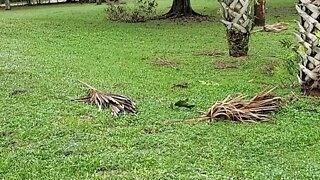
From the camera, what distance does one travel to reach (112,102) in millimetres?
4648

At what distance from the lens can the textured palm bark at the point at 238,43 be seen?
7.60 m

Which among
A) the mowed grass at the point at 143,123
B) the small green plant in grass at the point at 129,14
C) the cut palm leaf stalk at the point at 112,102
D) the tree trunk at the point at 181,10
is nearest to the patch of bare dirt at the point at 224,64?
the mowed grass at the point at 143,123

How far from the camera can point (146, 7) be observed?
619 inches

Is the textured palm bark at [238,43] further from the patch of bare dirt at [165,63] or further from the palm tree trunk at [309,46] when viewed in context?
the palm tree trunk at [309,46]

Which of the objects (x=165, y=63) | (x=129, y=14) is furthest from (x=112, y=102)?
(x=129, y=14)

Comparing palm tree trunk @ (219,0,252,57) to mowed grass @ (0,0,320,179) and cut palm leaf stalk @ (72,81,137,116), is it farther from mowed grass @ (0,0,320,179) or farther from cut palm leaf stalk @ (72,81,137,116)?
cut palm leaf stalk @ (72,81,137,116)

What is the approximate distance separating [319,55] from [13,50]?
17.1 ft

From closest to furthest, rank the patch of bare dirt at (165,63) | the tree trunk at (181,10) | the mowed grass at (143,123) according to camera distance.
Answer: the mowed grass at (143,123) → the patch of bare dirt at (165,63) → the tree trunk at (181,10)

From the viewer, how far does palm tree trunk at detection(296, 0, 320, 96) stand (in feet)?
15.7

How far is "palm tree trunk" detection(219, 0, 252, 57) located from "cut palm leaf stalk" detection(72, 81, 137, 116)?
302 centimetres

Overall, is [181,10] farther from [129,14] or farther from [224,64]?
[224,64]

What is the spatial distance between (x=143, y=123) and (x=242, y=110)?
76cm

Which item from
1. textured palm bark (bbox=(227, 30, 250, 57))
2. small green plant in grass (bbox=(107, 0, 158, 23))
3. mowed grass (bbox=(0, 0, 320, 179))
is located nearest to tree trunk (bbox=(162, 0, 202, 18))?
small green plant in grass (bbox=(107, 0, 158, 23))

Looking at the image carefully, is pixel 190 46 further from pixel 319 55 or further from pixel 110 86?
pixel 319 55
